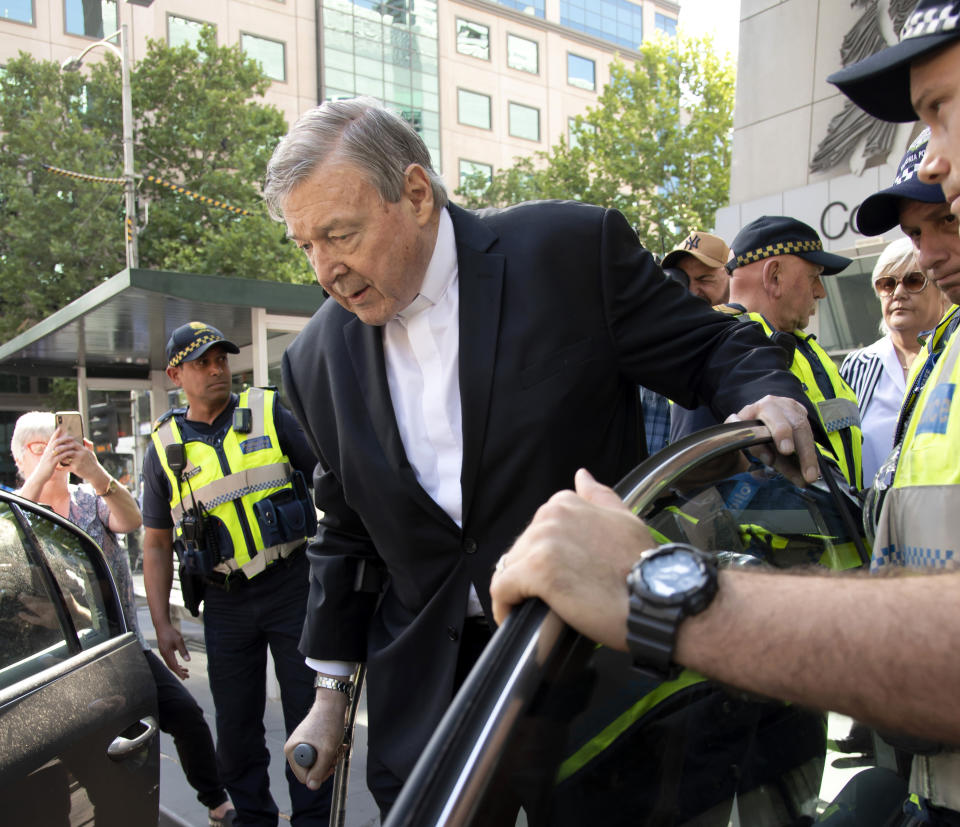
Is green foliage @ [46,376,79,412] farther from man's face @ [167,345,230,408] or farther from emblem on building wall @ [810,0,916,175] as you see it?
man's face @ [167,345,230,408]

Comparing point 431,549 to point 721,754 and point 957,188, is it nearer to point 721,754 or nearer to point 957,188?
point 721,754

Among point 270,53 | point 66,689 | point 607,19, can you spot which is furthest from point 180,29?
point 66,689

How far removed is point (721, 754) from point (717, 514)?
34 cm

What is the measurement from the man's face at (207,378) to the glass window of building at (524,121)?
3627 cm

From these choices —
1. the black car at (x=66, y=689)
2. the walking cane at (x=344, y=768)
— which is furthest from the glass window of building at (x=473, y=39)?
the walking cane at (x=344, y=768)

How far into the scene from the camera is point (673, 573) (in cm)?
92

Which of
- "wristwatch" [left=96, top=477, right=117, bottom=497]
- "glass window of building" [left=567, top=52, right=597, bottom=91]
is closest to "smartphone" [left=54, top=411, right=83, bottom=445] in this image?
"wristwatch" [left=96, top=477, right=117, bottom=497]

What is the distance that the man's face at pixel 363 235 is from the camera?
1847mm

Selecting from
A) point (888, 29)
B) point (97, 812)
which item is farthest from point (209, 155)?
point (97, 812)

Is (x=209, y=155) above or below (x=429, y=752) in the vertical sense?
above

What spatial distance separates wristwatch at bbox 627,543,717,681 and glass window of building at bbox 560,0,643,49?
45514mm

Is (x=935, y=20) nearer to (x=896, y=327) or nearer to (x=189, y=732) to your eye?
(x=896, y=327)

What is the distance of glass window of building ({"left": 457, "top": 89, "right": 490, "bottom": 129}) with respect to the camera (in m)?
37.1

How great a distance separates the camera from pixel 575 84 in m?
42.1
